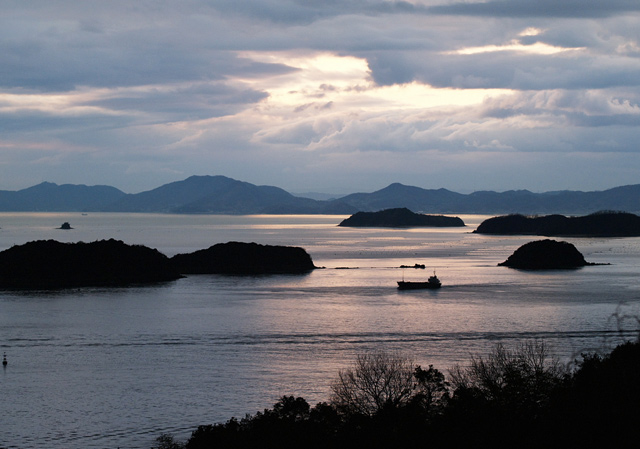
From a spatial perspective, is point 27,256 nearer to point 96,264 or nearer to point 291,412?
point 96,264

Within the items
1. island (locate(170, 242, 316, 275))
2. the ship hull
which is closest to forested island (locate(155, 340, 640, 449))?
the ship hull

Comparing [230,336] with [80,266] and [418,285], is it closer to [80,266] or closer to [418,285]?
[418,285]

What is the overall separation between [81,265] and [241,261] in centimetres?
2404

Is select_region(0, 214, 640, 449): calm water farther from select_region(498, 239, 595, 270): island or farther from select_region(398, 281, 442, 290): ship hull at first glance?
select_region(498, 239, 595, 270): island

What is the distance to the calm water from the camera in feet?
117

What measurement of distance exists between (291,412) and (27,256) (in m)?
78.3

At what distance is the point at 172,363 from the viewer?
150ft

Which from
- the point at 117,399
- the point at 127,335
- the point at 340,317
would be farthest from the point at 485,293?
the point at 117,399

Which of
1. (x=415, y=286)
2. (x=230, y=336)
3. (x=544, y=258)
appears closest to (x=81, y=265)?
(x=415, y=286)

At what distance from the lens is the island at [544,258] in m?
123

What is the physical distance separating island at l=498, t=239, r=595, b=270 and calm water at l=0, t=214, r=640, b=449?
15.5 metres

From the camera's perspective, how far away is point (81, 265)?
98062mm

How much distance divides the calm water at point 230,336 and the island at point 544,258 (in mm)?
15451

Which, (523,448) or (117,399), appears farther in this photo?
(117,399)
